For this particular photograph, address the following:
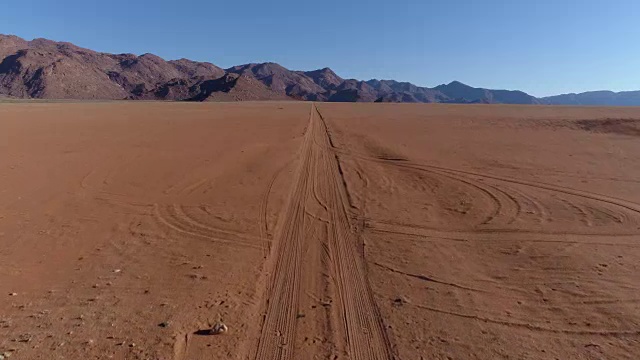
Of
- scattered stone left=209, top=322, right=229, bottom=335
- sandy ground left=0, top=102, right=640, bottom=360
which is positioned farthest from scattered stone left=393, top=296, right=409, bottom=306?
scattered stone left=209, top=322, right=229, bottom=335

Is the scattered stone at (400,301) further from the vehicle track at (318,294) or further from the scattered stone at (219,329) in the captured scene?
the scattered stone at (219,329)

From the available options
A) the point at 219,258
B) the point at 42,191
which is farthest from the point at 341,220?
the point at 42,191

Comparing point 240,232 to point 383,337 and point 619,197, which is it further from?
point 619,197

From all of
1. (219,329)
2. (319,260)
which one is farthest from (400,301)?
(219,329)

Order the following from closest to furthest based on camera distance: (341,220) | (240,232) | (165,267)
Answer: (165,267), (240,232), (341,220)

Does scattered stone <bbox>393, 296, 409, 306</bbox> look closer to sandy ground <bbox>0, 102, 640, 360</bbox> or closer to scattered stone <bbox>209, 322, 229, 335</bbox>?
sandy ground <bbox>0, 102, 640, 360</bbox>

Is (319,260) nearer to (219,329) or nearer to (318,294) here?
(318,294)
